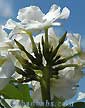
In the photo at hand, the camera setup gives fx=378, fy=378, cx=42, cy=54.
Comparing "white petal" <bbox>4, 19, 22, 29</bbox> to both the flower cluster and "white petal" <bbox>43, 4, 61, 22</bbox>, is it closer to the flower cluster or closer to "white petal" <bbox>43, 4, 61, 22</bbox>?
the flower cluster

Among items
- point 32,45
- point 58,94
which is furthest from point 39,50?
point 58,94

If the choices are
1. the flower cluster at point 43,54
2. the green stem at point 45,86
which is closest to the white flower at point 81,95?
the flower cluster at point 43,54

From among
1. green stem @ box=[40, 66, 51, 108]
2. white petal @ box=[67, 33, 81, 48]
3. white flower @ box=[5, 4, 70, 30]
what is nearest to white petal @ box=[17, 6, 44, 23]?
white flower @ box=[5, 4, 70, 30]

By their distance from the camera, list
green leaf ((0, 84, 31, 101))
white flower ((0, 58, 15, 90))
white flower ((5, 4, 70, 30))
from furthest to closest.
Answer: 1. white flower ((5, 4, 70, 30))
2. green leaf ((0, 84, 31, 101))
3. white flower ((0, 58, 15, 90))

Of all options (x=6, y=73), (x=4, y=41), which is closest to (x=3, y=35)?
(x=4, y=41)

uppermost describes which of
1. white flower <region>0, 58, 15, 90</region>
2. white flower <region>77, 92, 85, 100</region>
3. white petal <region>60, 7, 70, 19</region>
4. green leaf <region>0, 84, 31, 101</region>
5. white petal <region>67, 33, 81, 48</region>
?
white petal <region>60, 7, 70, 19</region>

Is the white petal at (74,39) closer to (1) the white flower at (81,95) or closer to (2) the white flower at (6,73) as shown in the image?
(1) the white flower at (81,95)
